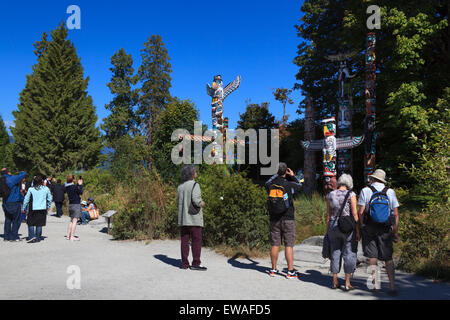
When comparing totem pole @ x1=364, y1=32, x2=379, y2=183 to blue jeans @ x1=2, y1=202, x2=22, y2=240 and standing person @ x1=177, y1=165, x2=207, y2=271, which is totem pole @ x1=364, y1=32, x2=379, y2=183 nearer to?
standing person @ x1=177, y1=165, x2=207, y2=271

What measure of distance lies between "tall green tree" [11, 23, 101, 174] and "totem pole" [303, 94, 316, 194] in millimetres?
21717

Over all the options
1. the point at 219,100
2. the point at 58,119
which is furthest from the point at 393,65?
the point at 58,119

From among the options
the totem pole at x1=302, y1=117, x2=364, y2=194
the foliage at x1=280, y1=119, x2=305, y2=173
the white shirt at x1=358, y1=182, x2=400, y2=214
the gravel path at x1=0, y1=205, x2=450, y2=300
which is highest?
the foliage at x1=280, y1=119, x2=305, y2=173

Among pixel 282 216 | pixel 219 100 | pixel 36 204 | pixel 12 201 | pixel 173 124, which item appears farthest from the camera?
pixel 173 124

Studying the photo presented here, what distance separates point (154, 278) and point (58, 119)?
3001 centimetres

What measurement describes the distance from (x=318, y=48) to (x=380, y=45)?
529cm

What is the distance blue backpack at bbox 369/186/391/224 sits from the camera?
→ 16.3ft

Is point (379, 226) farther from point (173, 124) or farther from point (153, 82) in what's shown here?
point (153, 82)

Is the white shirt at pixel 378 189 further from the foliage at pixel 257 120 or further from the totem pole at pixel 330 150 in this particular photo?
the foliage at pixel 257 120

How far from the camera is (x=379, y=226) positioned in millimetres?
5074

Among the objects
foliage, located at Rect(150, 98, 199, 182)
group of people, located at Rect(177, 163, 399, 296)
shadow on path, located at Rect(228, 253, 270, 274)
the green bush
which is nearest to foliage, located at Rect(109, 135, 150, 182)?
foliage, located at Rect(150, 98, 199, 182)
